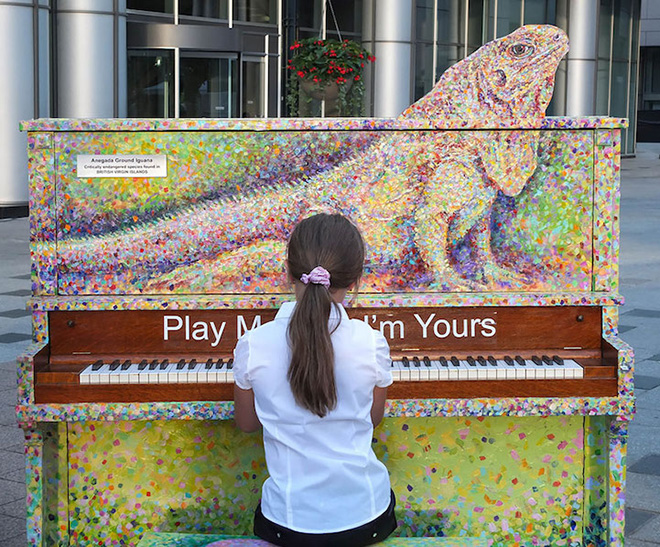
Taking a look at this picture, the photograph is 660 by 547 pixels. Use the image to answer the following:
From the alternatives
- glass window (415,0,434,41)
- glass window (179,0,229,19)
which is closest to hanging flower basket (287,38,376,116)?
glass window (179,0,229,19)

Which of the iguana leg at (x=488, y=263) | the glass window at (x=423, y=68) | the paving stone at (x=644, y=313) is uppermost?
the glass window at (x=423, y=68)

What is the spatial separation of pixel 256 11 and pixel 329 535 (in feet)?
68.2

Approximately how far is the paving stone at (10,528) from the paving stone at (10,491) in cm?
23

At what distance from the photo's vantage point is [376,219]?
12.5 ft

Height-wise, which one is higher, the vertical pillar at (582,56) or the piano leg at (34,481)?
the vertical pillar at (582,56)

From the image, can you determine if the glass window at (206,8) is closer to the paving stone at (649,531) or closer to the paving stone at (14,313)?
the paving stone at (14,313)

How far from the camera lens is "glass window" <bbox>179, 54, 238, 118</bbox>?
2044cm

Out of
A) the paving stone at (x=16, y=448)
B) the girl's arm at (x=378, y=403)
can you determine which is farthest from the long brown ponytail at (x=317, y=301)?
the paving stone at (x=16, y=448)

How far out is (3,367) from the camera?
24.3 feet

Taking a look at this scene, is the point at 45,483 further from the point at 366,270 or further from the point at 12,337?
the point at 12,337

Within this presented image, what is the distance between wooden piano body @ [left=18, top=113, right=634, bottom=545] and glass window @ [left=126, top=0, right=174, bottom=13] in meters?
17.3

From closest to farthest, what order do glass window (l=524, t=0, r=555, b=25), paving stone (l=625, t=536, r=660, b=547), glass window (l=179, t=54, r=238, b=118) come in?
1. paving stone (l=625, t=536, r=660, b=547)
2. glass window (l=179, t=54, r=238, b=118)
3. glass window (l=524, t=0, r=555, b=25)

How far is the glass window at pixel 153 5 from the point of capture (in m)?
20.2

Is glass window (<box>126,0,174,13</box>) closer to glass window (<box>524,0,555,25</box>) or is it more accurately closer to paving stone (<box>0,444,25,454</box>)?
glass window (<box>524,0,555,25</box>)
